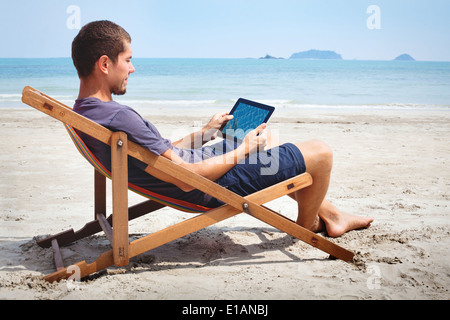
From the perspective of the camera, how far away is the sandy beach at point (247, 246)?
2594 millimetres

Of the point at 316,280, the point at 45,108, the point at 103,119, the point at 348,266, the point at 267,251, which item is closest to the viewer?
the point at 45,108

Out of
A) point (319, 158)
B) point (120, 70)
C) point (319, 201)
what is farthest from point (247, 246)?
point (120, 70)

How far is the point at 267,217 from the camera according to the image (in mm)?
2832

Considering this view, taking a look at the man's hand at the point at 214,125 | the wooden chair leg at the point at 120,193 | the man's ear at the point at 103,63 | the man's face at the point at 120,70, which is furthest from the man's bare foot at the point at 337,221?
the man's ear at the point at 103,63

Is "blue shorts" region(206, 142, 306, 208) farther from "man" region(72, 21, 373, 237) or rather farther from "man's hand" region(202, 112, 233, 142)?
"man's hand" region(202, 112, 233, 142)

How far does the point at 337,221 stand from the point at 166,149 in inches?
66.7

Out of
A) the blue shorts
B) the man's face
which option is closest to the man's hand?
the blue shorts

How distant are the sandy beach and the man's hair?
1307mm

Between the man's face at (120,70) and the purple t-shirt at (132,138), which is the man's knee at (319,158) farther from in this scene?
the man's face at (120,70)

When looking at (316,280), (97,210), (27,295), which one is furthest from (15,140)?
(316,280)

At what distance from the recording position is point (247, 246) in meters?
3.37

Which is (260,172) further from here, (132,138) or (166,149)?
(132,138)

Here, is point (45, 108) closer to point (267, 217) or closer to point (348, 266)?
point (267, 217)

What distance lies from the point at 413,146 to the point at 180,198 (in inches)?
230
